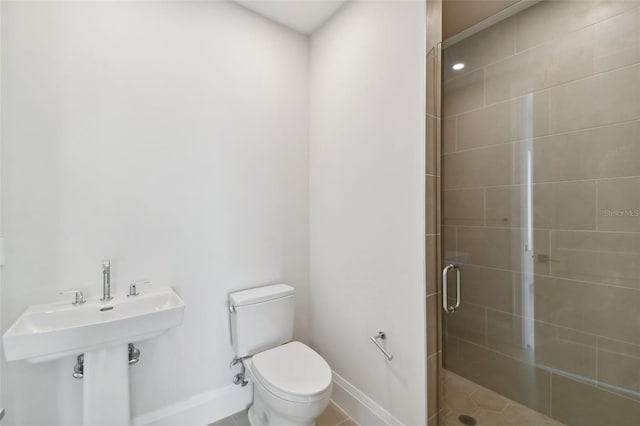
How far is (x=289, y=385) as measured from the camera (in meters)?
1.41

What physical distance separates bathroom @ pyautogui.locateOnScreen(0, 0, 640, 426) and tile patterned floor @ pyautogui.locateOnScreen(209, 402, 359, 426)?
14 mm

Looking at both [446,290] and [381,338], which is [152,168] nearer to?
[381,338]

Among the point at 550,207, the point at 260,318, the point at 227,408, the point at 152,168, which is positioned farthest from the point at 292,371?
the point at 550,207

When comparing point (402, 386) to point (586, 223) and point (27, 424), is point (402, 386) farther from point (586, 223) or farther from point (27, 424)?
point (27, 424)

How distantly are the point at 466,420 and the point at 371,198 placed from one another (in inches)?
53.0

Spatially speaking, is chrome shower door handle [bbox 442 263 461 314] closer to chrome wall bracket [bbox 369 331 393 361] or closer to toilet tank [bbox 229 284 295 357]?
chrome wall bracket [bbox 369 331 393 361]

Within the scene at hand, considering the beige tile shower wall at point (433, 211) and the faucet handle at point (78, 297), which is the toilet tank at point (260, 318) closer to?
the faucet handle at point (78, 297)

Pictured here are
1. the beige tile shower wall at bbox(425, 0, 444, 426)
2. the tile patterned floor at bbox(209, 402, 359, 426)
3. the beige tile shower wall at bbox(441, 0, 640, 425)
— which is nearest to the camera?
the beige tile shower wall at bbox(441, 0, 640, 425)

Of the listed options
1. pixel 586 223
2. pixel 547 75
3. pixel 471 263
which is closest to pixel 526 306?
pixel 471 263

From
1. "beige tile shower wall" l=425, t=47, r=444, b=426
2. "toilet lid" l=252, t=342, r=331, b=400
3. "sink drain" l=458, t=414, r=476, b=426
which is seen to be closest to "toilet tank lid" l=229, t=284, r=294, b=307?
"toilet lid" l=252, t=342, r=331, b=400

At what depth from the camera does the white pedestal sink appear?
1135mm

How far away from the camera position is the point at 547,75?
1.50 m

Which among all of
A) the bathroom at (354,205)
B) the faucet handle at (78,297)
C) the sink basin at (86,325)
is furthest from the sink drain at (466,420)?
the faucet handle at (78,297)

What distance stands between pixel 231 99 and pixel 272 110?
0.96 ft
